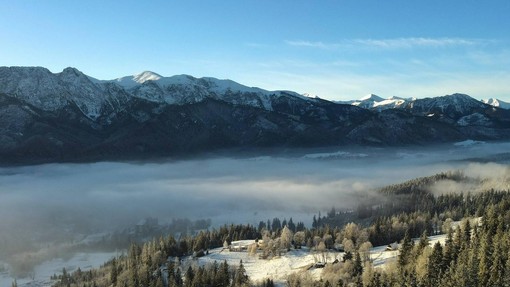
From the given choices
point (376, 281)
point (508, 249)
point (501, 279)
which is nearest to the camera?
point (501, 279)

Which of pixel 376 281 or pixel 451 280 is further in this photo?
pixel 376 281

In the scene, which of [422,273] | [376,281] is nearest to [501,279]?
[422,273]

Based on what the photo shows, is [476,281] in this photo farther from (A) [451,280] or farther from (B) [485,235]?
(B) [485,235]

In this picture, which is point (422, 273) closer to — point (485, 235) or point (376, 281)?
point (376, 281)

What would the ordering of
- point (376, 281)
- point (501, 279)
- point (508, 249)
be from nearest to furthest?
point (501, 279) → point (508, 249) → point (376, 281)

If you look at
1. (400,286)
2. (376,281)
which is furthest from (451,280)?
(376,281)

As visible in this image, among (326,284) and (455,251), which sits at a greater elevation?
(455,251)

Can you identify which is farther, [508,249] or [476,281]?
[508,249]

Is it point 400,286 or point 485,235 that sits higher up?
point 485,235
